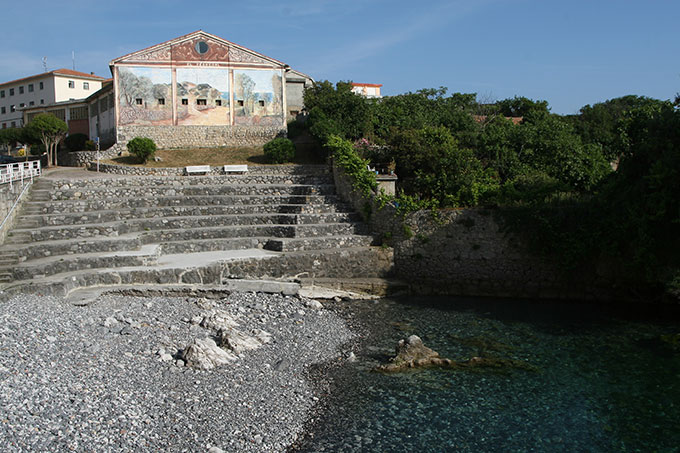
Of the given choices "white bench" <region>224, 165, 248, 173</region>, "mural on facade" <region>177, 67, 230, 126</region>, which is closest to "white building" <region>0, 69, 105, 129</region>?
"mural on facade" <region>177, 67, 230, 126</region>

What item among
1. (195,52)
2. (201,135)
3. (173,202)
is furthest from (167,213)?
(195,52)

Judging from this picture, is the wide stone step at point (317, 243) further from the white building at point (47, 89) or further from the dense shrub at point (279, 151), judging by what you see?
the white building at point (47, 89)

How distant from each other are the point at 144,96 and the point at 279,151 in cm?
889

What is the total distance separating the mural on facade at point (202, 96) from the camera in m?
30.2

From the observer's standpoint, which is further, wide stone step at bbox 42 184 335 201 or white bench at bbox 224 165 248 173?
white bench at bbox 224 165 248 173

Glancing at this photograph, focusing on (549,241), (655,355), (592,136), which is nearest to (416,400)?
(655,355)

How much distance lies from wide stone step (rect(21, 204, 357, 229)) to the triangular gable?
12.6 meters

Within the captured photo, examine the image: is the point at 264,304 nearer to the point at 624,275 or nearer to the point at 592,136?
the point at 624,275

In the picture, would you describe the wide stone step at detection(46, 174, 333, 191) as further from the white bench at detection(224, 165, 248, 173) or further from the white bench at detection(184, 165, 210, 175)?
the white bench at detection(184, 165, 210, 175)

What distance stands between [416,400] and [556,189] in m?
11.7

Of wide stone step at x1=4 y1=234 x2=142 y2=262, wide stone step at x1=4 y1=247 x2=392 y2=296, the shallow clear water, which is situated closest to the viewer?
the shallow clear water

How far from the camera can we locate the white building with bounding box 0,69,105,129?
182 ft

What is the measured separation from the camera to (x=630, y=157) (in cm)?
1616

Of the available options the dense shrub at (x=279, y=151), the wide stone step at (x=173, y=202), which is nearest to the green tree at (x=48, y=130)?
the dense shrub at (x=279, y=151)
